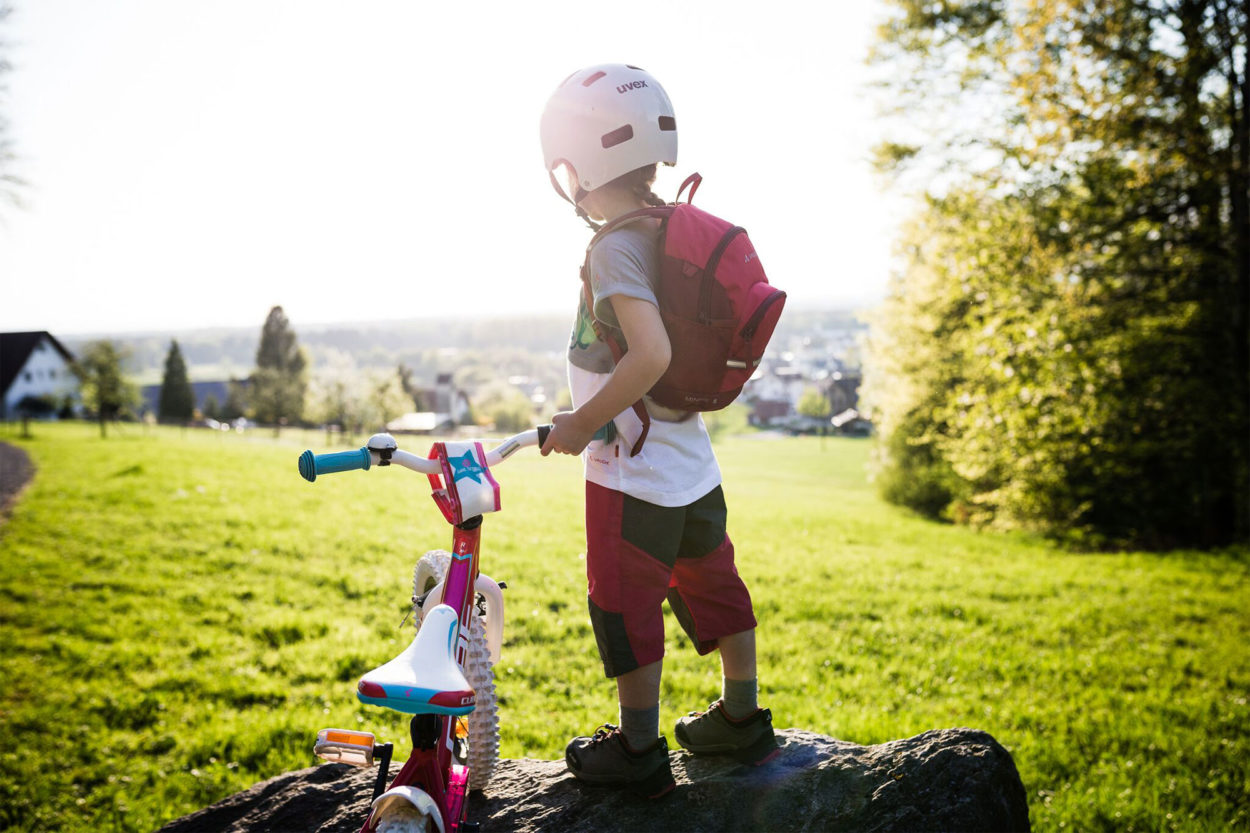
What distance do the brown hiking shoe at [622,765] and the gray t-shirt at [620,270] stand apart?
129cm

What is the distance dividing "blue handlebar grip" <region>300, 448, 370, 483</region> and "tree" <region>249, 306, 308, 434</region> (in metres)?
47.6

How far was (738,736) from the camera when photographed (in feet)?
9.40

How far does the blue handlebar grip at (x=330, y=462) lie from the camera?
1.93m

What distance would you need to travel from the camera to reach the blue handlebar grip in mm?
1935

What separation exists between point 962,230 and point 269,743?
13285 millimetres

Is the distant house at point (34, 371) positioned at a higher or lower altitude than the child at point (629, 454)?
higher

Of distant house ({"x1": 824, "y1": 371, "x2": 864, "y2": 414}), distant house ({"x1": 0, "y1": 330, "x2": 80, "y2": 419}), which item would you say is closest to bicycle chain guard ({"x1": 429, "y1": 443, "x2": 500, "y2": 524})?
distant house ({"x1": 824, "y1": 371, "x2": 864, "y2": 414})

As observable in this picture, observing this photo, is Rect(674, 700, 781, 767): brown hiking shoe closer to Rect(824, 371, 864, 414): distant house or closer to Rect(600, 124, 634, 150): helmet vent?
Rect(600, 124, 634, 150): helmet vent

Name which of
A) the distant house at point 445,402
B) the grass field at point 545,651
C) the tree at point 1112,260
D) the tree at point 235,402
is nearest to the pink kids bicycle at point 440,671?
the grass field at point 545,651

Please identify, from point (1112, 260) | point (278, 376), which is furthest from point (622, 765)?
point (278, 376)

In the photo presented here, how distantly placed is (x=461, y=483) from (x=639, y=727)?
110 centimetres

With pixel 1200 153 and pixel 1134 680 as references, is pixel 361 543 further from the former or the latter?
pixel 1200 153

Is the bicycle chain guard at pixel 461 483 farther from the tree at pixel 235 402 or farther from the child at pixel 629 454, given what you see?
the tree at pixel 235 402

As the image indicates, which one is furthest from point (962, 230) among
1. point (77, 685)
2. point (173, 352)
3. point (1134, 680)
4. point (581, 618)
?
point (173, 352)
